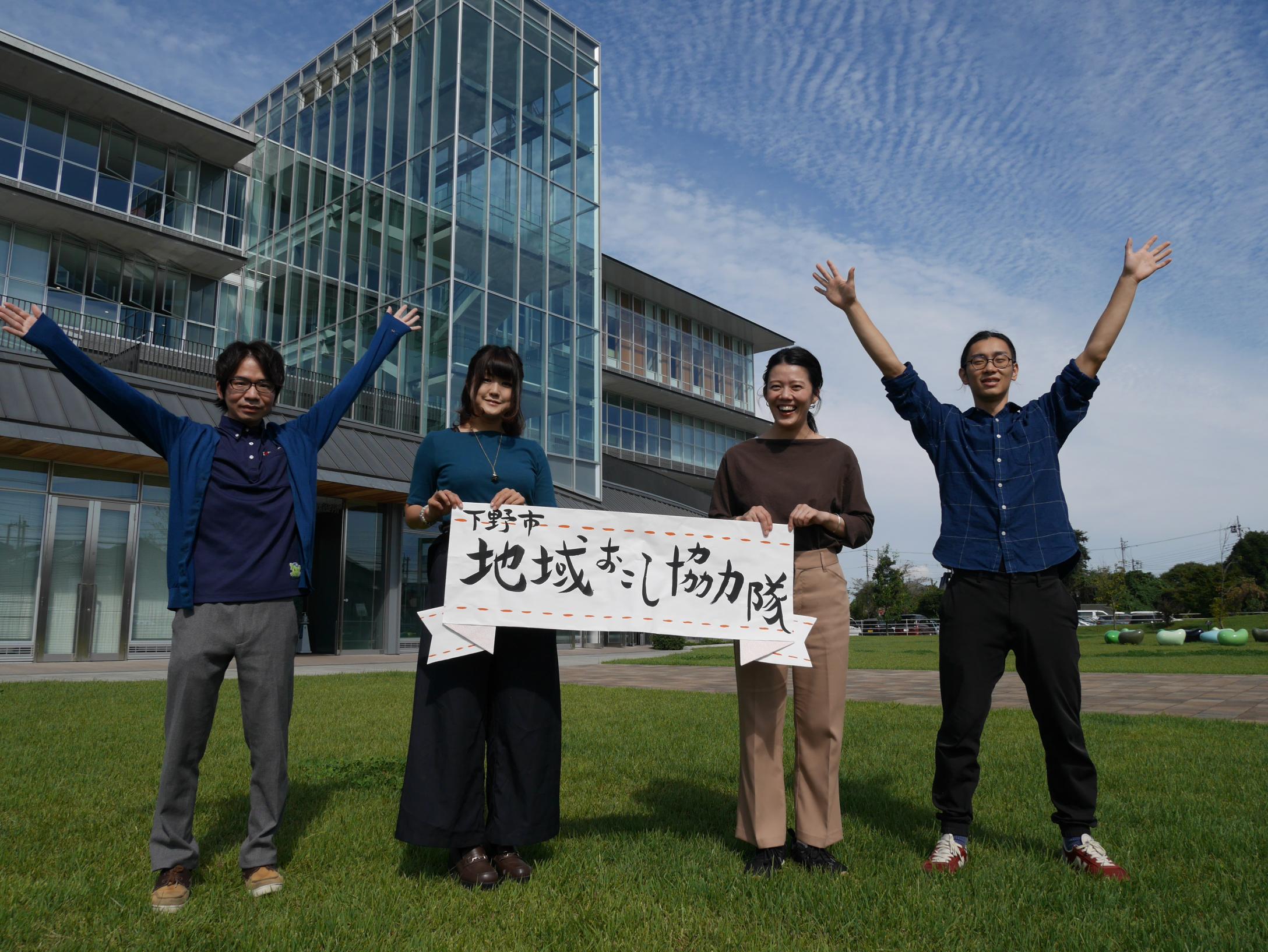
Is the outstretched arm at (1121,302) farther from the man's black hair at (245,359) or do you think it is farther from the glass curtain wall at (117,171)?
the glass curtain wall at (117,171)

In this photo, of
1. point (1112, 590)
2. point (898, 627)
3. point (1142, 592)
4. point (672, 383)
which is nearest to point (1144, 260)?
point (672, 383)

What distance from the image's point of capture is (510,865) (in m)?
3.39

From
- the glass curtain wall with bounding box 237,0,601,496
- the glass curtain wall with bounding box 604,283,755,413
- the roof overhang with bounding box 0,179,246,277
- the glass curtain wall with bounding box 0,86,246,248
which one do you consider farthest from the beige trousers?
the glass curtain wall with bounding box 604,283,755,413

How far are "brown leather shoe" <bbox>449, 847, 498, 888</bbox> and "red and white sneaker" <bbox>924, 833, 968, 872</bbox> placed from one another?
1664mm

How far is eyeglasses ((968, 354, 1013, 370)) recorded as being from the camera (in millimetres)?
3838

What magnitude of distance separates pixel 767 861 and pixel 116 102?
22.2m

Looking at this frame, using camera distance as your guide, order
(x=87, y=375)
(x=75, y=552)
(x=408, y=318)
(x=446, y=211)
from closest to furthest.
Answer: (x=87, y=375) → (x=408, y=318) → (x=75, y=552) → (x=446, y=211)

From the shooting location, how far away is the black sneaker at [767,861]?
3.44m

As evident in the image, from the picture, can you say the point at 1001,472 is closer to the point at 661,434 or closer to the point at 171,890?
the point at 171,890

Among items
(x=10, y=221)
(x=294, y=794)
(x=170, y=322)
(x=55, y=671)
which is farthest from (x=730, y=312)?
(x=294, y=794)

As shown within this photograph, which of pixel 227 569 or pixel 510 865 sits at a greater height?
pixel 227 569

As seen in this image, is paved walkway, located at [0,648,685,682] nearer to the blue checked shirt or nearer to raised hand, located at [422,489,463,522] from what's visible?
raised hand, located at [422,489,463,522]

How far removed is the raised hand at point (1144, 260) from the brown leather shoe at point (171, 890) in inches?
173

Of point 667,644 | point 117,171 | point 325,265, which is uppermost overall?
point 117,171
